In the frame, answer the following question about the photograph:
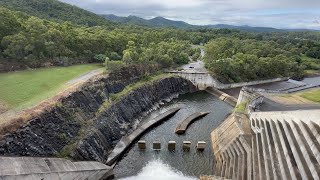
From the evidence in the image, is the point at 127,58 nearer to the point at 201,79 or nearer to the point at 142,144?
the point at 201,79

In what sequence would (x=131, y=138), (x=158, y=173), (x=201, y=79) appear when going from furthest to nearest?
(x=201, y=79), (x=131, y=138), (x=158, y=173)

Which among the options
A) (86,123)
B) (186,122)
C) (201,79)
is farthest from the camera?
(201,79)

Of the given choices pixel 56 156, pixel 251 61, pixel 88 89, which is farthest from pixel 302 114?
pixel 251 61

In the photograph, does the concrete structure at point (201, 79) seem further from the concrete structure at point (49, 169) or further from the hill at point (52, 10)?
the hill at point (52, 10)

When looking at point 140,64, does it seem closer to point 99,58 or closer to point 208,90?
point 99,58

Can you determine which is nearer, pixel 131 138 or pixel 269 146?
pixel 269 146

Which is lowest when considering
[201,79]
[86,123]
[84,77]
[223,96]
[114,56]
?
[223,96]

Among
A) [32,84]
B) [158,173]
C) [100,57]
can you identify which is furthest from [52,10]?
[158,173]

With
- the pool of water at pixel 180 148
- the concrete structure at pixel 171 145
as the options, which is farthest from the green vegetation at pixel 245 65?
the concrete structure at pixel 171 145
